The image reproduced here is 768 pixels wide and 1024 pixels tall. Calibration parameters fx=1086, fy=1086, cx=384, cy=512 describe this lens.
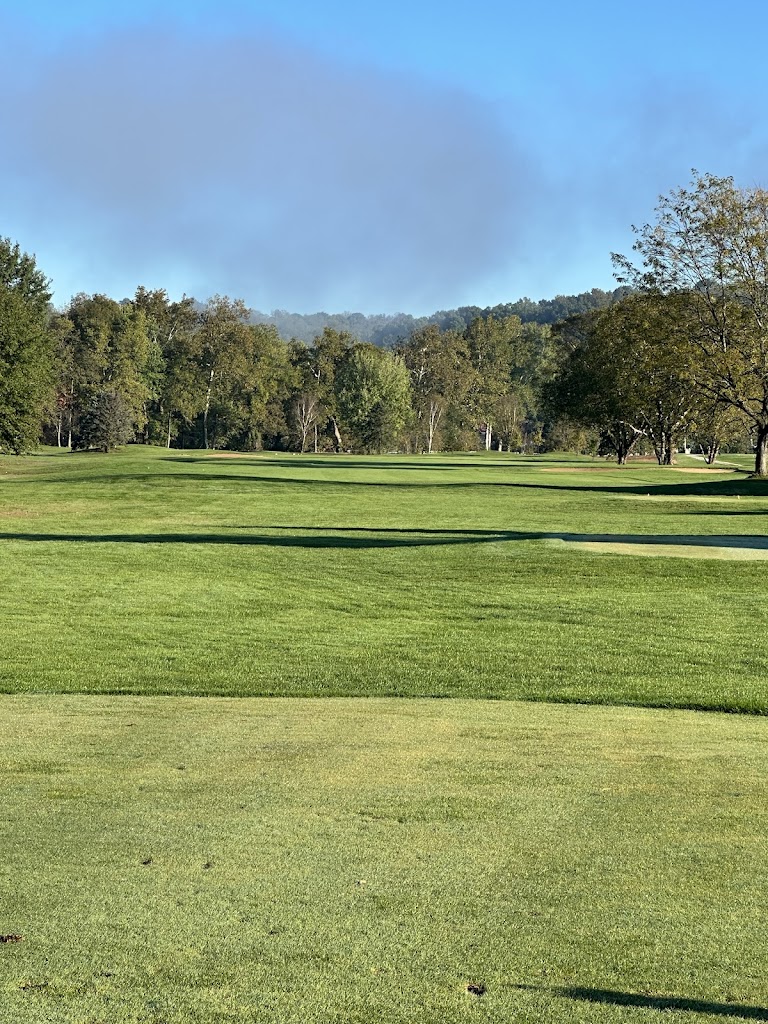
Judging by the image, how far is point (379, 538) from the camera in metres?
25.8

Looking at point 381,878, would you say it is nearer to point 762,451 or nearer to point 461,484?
point 461,484

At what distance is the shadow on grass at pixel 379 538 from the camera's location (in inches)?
951

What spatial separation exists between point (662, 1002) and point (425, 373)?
142m

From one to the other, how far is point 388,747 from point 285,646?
20.5 ft

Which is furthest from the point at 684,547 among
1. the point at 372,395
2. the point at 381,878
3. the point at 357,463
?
the point at 372,395

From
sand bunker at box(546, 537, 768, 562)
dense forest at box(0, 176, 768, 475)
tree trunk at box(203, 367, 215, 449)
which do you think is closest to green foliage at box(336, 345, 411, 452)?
dense forest at box(0, 176, 768, 475)

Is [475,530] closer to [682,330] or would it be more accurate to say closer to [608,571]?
[608,571]

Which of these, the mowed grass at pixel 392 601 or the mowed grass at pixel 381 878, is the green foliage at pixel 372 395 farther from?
the mowed grass at pixel 381 878

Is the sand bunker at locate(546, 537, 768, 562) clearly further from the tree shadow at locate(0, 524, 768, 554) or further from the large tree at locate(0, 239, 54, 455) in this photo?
the large tree at locate(0, 239, 54, 455)

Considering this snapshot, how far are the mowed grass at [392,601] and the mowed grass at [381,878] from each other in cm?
375

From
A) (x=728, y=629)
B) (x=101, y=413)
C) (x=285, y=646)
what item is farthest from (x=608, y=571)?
(x=101, y=413)

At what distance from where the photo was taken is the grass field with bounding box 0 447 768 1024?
378 cm

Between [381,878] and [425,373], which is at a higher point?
[425,373]

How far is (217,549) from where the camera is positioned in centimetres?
2319
